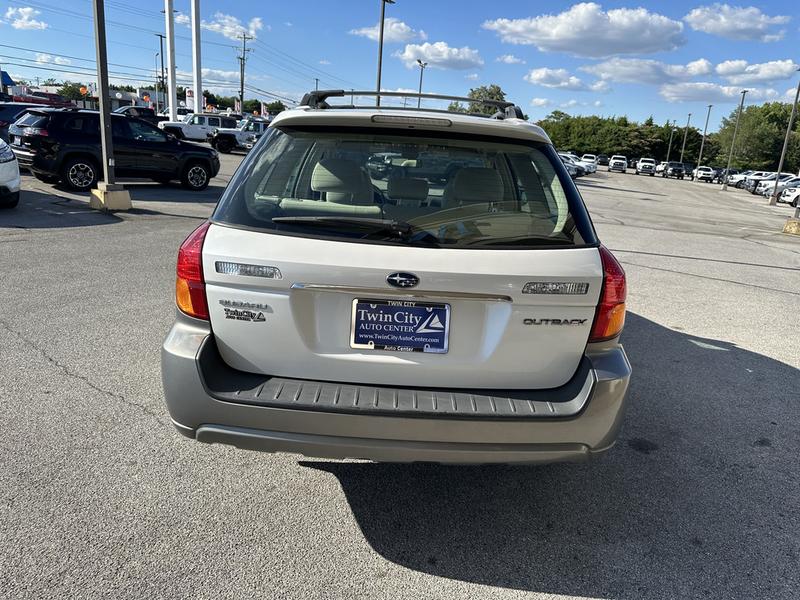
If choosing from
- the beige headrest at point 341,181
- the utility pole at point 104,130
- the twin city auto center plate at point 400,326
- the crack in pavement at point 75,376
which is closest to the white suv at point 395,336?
the twin city auto center plate at point 400,326

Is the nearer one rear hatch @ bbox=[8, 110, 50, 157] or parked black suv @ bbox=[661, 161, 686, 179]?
rear hatch @ bbox=[8, 110, 50, 157]

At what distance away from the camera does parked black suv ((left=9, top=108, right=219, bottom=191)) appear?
12.5m

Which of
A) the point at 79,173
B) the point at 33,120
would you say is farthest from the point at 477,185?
the point at 33,120

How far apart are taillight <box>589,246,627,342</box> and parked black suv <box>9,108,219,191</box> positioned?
13.3 metres

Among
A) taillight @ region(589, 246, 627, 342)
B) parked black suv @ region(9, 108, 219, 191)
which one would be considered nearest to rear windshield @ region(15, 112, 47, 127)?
parked black suv @ region(9, 108, 219, 191)

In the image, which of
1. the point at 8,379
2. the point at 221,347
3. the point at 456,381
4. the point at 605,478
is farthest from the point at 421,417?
the point at 8,379

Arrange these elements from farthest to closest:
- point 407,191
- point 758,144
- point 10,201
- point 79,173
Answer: point 758,144, point 79,173, point 10,201, point 407,191

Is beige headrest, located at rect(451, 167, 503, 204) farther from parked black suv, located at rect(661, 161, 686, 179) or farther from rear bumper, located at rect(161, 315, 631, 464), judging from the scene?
parked black suv, located at rect(661, 161, 686, 179)

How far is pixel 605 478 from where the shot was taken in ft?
10.5

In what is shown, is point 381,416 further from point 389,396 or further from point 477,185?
point 477,185

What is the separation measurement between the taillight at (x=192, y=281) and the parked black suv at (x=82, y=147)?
12304 mm

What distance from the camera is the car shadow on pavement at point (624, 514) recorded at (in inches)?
97.4

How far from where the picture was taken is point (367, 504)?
2.86 meters

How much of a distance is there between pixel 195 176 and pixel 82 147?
2885 mm
